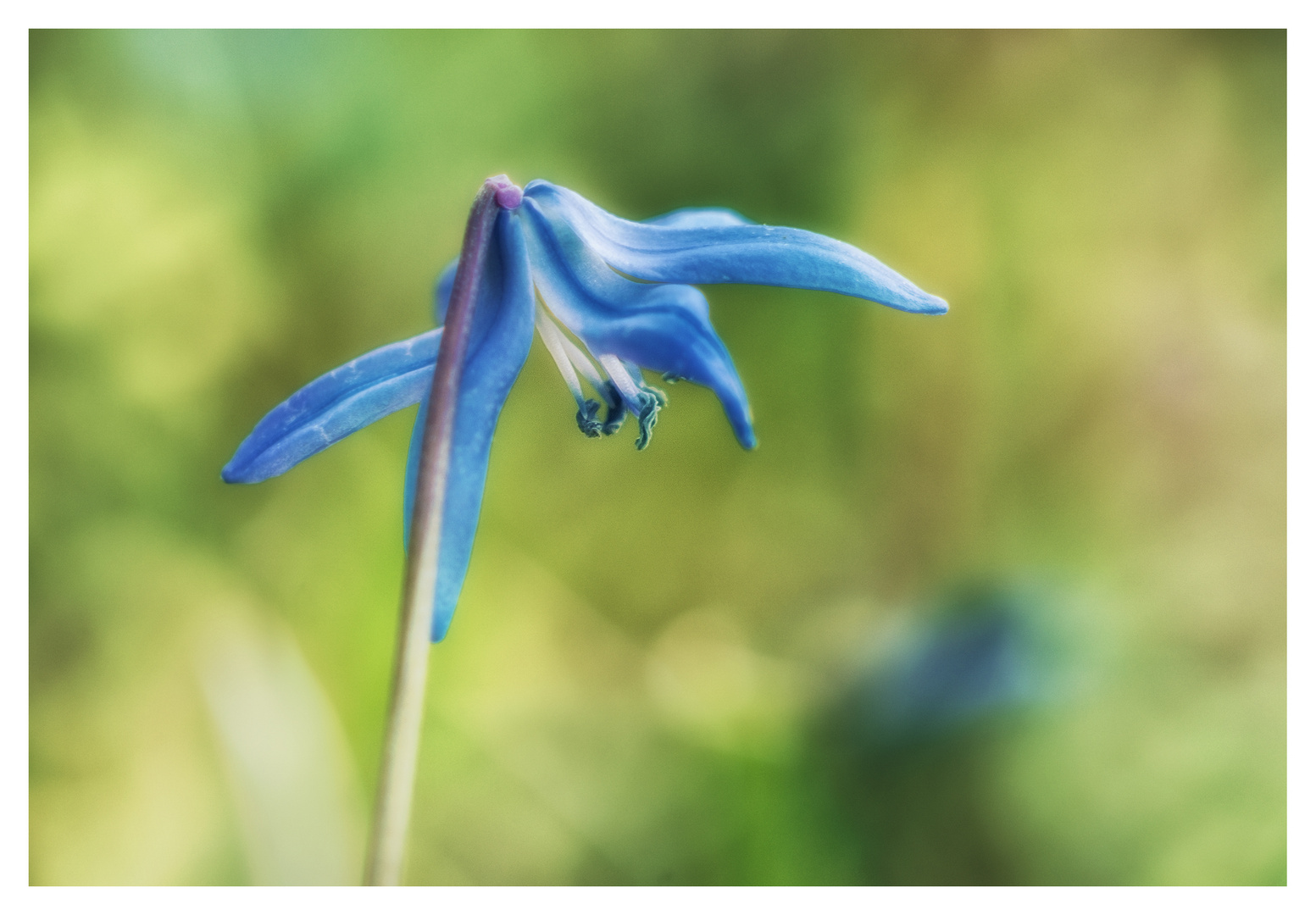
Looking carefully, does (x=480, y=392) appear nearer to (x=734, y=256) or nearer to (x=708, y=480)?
(x=734, y=256)

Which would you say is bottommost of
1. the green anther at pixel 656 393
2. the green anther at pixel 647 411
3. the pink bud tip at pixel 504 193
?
the green anther at pixel 647 411

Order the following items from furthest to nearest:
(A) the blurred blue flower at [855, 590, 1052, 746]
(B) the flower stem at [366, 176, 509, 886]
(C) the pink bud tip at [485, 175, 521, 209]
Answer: (A) the blurred blue flower at [855, 590, 1052, 746], (C) the pink bud tip at [485, 175, 521, 209], (B) the flower stem at [366, 176, 509, 886]

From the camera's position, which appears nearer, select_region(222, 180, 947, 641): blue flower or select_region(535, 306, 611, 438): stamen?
select_region(222, 180, 947, 641): blue flower

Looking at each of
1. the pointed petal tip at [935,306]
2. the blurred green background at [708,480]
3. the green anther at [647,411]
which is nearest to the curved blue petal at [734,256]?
the pointed petal tip at [935,306]

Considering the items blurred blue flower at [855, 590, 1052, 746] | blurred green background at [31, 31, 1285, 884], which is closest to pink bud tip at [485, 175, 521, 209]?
blurred green background at [31, 31, 1285, 884]

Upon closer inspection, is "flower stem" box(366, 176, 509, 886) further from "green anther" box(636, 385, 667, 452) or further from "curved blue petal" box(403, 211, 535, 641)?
"green anther" box(636, 385, 667, 452)

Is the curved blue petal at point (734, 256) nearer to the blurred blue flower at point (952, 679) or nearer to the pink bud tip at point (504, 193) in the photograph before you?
the pink bud tip at point (504, 193)
